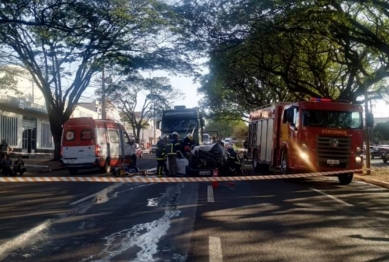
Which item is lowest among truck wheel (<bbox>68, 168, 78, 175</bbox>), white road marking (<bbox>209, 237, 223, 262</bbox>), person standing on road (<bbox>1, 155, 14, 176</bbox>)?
white road marking (<bbox>209, 237, 223, 262</bbox>)

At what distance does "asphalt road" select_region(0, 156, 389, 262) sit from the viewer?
7.60 meters

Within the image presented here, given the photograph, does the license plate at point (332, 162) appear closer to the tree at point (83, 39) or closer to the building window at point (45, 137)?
the tree at point (83, 39)

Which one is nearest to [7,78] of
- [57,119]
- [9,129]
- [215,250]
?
[57,119]

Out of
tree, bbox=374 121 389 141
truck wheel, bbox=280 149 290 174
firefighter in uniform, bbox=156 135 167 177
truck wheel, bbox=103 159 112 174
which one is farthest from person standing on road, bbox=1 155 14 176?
tree, bbox=374 121 389 141

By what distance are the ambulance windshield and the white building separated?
2407 centimetres

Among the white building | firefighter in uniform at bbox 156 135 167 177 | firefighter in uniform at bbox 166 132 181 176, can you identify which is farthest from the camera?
the white building

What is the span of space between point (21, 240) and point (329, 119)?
41.4ft

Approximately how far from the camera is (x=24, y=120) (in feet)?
142

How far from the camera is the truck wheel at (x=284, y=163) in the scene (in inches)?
755

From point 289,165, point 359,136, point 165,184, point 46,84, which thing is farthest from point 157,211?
point 46,84

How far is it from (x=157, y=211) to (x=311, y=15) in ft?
34.2

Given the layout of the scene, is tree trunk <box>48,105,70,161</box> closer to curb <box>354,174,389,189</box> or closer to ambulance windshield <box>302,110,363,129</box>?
curb <box>354,174,389,189</box>

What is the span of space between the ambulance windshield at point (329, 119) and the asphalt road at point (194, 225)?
9.98 feet

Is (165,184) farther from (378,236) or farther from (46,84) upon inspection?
(46,84)
